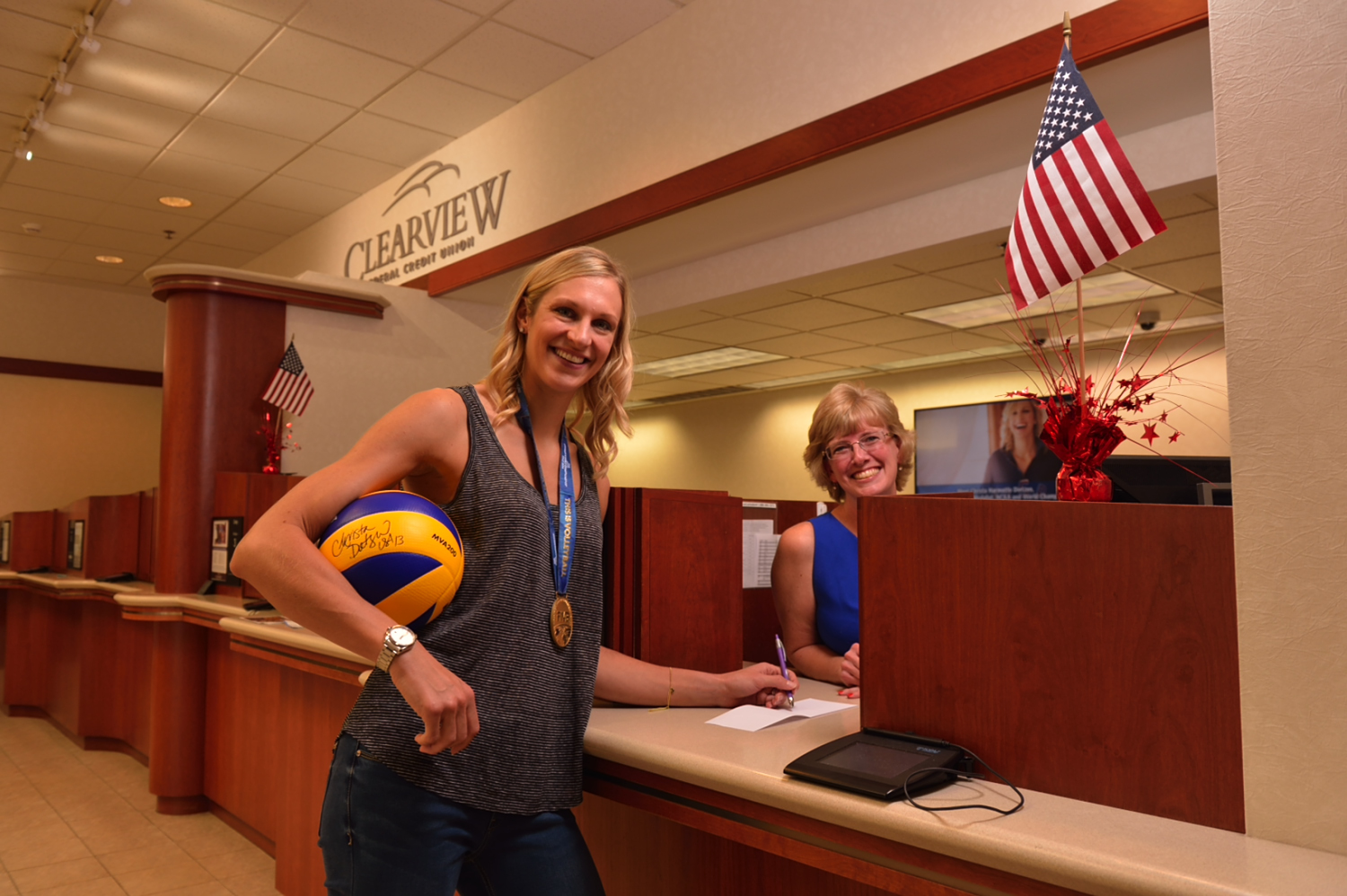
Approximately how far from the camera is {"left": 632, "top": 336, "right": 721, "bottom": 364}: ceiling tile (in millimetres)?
8273

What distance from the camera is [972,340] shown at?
8.88m

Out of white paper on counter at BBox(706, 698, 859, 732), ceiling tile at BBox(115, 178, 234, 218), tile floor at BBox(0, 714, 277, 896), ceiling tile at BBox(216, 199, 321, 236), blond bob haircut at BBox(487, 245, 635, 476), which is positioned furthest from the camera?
ceiling tile at BBox(216, 199, 321, 236)

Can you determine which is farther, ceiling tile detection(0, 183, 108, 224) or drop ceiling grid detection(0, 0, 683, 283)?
ceiling tile detection(0, 183, 108, 224)

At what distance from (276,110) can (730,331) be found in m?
3.87

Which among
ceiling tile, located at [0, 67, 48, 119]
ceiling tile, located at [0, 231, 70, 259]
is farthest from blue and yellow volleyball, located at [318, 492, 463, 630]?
ceiling tile, located at [0, 231, 70, 259]

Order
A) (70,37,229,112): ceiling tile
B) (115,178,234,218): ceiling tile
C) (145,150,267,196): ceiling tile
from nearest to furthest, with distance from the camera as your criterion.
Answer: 1. (70,37,229,112): ceiling tile
2. (145,150,267,196): ceiling tile
3. (115,178,234,218): ceiling tile

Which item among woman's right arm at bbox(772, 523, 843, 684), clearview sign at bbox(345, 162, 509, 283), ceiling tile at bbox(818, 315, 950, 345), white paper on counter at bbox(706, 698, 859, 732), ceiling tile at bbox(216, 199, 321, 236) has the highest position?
ceiling tile at bbox(216, 199, 321, 236)

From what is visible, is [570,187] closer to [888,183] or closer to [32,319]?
[888,183]

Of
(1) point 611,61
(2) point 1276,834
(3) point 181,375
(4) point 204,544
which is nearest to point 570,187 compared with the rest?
Result: (1) point 611,61

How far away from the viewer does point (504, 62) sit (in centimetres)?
532

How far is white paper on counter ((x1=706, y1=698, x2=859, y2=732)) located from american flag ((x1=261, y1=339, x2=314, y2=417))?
15.1ft

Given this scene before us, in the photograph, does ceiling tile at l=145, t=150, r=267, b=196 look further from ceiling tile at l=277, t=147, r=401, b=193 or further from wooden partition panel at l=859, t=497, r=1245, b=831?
wooden partition panel at l=859, t=497, r=1245, b=831

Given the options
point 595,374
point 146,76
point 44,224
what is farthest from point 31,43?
point 595,374
